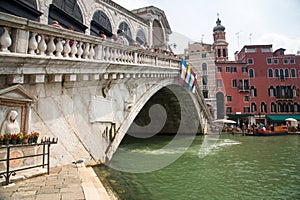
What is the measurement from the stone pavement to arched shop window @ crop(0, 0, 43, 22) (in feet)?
14.9

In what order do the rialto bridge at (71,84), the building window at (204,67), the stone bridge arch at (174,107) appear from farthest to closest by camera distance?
the building window at (204,67) < the stone bridge arch at (174,107) < the rialto bridge at (71,84)

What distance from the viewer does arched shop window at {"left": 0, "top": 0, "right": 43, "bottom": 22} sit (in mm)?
5879

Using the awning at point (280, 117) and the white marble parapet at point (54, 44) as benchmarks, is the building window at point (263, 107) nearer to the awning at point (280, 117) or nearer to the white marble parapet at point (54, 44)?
the awning at point (280, 117)

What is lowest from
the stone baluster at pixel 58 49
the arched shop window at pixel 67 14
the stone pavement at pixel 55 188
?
the stone pavement at pixel 55 188

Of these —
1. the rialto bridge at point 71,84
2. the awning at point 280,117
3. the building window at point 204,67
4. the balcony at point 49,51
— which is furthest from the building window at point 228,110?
the balcony at point 49,51

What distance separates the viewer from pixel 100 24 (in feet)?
32.1

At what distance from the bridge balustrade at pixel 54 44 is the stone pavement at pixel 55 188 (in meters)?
2.19

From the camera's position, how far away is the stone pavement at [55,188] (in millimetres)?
3002

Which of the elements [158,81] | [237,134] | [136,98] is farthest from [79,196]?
[237,134]

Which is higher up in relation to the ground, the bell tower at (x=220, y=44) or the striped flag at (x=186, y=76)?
the bell tower at (x=220, y=44)

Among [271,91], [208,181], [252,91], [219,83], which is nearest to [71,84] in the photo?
[208,181]

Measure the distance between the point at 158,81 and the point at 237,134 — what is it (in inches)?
591

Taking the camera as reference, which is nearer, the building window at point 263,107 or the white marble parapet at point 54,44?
the white marble parapet at point 54,44

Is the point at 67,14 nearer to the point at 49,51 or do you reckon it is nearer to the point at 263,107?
the point at 49,51
